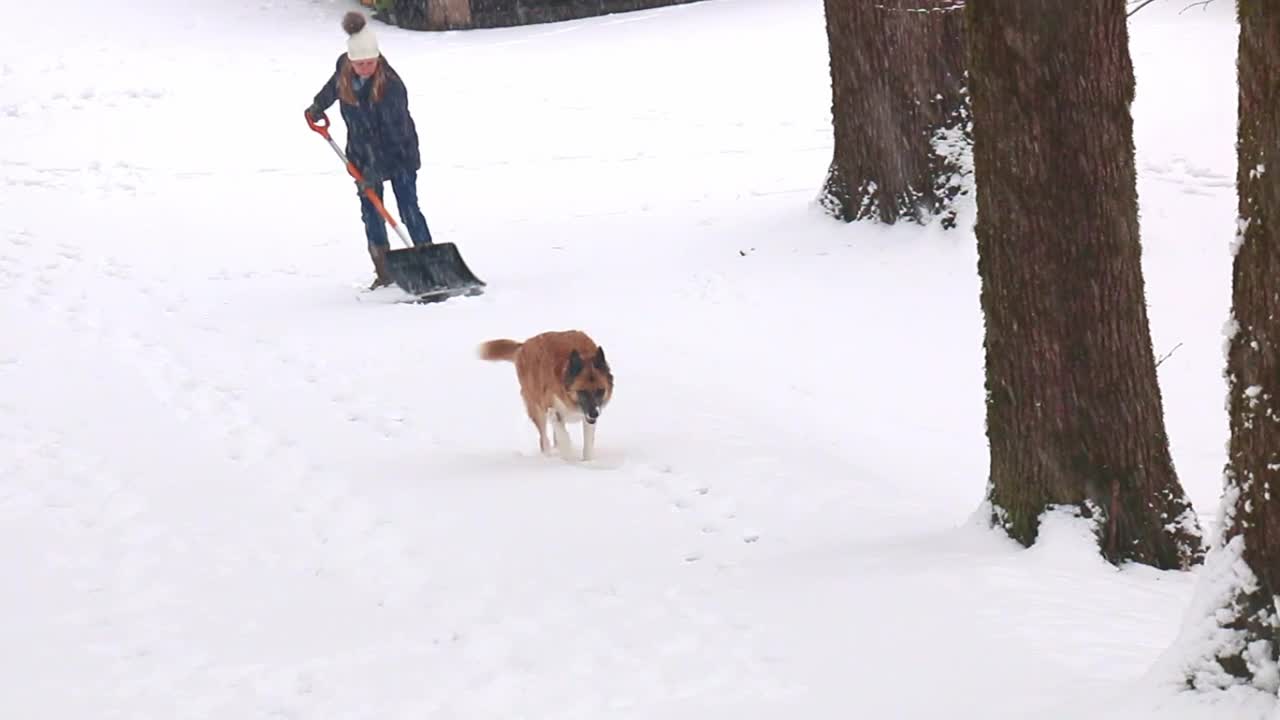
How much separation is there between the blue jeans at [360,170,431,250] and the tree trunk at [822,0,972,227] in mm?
3546

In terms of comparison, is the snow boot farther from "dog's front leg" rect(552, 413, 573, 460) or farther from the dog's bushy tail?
"dog's front leg" rect(552, 413, 573, 460)

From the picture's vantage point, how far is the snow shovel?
11.9 meters

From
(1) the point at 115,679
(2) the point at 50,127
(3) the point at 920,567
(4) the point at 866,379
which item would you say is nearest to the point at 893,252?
(4) the point at 866,379

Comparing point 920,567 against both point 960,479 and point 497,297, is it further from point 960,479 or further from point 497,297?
point 497,297

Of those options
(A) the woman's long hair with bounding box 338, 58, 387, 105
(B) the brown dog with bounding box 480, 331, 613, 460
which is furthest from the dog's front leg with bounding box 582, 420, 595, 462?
(A) the woman's long hair with bounding box 338, 58, 387, 105

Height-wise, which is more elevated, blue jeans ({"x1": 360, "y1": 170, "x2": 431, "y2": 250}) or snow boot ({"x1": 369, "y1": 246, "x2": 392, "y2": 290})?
blue jeans ({"x1": 360, "y1": 170, "x2": 431, "y2": 250})

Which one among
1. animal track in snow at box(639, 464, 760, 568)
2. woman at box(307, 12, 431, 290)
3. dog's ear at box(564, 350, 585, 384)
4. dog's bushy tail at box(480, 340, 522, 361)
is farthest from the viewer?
woman at box(307, 12, 431, 290)

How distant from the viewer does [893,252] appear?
1184 cm

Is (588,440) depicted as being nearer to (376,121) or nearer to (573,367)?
(573,367)

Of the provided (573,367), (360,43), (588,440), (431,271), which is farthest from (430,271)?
(573,367)

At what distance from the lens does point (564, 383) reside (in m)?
7.78

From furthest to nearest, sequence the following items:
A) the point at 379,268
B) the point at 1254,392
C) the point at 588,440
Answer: the point at 379,268 → the point at 588,440 → the point at 1254,392

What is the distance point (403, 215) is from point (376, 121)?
81 centimetres

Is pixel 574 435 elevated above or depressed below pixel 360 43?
below
